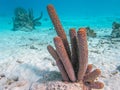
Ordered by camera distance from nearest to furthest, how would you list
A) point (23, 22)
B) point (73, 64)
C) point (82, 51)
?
1. point (82, 51)
2. point (73, 64)
3. point (23, 22)

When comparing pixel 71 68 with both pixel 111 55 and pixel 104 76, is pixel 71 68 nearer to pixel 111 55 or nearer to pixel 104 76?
pixel 104 76

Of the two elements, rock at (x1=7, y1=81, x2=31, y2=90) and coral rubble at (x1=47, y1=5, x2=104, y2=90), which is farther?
rock at (x1=7, y1=81, x2=31, y2=90)

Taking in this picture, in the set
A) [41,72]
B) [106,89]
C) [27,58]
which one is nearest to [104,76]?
[106,89]

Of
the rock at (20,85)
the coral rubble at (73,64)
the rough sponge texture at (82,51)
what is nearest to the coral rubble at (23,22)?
the rock at (20,85)

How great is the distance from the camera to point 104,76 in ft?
18.2

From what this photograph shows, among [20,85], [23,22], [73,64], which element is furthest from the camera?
[23,22]

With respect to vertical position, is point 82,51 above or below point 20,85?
above

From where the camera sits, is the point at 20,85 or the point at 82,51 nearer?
the point at 82,51

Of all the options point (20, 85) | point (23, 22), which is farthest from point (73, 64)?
point (23, 22)

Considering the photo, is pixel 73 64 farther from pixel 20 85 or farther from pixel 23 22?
pixel 23 22

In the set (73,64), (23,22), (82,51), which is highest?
(23,22)

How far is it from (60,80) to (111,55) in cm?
Answer: 354

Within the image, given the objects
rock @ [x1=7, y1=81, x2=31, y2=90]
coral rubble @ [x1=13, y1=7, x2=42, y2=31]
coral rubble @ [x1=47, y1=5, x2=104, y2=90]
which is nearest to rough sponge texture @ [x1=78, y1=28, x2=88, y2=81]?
coral rubble @ [x1=47, y1=5, x2=104, y2=90]

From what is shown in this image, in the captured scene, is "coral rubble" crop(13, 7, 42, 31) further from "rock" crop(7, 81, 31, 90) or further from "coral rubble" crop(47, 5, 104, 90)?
"coral rubble" crop(47, 5, 104, 90)
